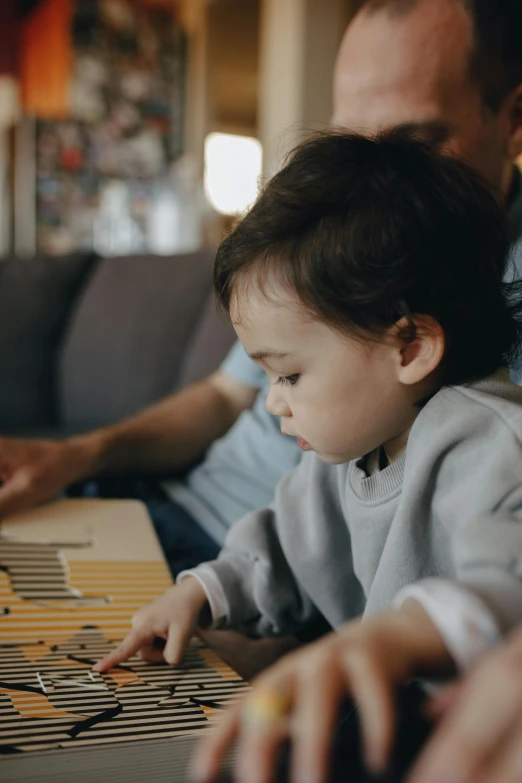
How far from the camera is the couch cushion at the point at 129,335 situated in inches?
85.7

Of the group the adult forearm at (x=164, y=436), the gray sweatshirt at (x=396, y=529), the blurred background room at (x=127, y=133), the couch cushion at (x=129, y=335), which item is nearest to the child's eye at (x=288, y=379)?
the gray sweatshirt at (x=396, y=529)

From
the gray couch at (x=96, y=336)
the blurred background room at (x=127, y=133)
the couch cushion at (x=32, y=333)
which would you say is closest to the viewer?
the gray couch at (x=96, y=336)

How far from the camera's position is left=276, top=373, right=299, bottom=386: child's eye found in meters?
0.65

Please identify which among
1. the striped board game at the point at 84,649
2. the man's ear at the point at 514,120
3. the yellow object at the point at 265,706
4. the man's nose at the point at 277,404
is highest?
the man's ear at the point at 514,120

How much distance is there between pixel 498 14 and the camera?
1122mm

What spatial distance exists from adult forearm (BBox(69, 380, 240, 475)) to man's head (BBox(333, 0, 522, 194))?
0.60 metres

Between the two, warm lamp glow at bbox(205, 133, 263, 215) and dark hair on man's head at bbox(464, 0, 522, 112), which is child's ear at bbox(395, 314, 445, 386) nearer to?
dark hair on man's head at bbox(464, 0, 522, 112)

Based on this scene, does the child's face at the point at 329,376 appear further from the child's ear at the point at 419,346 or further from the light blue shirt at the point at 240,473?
the light blue shirt at the point at 240,473

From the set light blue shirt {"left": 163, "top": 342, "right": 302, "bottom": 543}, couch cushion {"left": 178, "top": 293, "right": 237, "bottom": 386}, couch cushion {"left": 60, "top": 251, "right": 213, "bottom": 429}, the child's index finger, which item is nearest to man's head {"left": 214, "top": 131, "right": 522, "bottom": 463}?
the child's index finger

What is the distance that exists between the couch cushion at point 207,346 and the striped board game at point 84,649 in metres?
0.79

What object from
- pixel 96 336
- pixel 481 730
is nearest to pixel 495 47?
pixel 481 730

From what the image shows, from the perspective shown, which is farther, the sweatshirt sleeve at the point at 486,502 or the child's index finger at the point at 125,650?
the child's index finger at the point at 125,650

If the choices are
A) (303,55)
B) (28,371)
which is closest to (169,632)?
(28,371)

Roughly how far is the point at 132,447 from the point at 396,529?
83 cm
